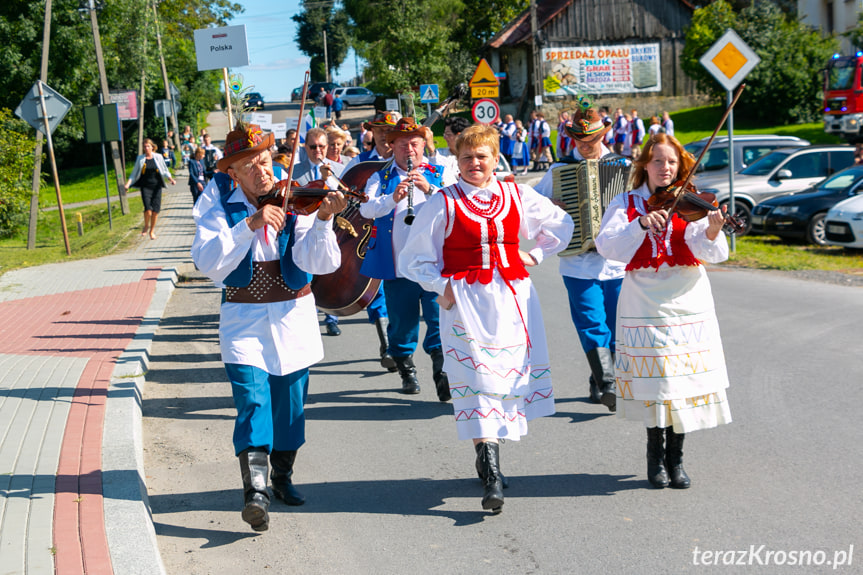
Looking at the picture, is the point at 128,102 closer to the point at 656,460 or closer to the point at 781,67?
the point at 781,67

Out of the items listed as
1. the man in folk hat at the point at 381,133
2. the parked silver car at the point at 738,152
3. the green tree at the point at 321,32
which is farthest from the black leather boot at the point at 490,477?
the green tree at the point at 321,32

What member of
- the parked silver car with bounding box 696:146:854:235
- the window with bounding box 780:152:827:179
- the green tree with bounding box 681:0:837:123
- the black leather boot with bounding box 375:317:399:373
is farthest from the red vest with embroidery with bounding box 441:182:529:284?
the green tree with bounding box 681:0:837:123

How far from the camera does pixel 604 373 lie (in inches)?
264

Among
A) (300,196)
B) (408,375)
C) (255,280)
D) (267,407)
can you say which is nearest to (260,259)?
(255,280)

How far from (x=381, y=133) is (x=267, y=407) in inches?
135

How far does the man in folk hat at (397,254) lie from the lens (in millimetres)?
7262

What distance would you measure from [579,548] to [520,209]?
1.80 m

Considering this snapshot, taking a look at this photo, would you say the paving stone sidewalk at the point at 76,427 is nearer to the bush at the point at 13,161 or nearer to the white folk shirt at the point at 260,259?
the white folk shirt at the point at 260,259

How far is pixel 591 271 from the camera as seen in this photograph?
260 inches

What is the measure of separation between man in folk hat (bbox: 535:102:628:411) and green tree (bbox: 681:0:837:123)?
33054mm

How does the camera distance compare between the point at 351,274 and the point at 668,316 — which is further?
the point at 351,274

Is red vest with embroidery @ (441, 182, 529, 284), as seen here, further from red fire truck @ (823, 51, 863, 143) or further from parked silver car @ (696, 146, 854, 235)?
red fire truck @ (823, 51, 863, 143)

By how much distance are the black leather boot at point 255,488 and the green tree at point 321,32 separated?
9621 centimetres

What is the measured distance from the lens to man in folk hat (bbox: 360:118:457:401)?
7262mm
